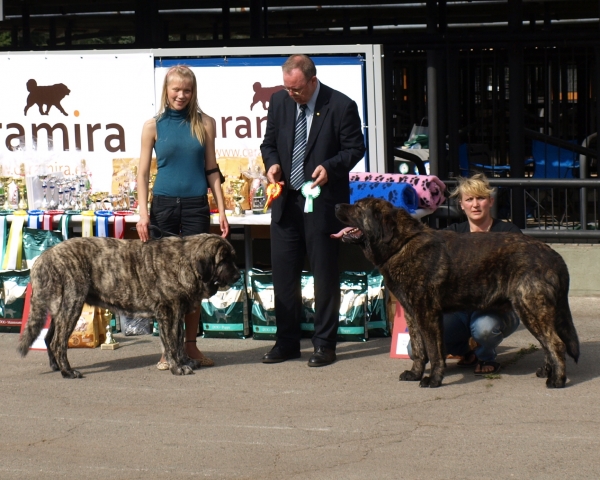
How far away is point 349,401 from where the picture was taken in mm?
6582

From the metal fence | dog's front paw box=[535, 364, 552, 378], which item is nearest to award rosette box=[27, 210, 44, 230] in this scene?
the metal fence

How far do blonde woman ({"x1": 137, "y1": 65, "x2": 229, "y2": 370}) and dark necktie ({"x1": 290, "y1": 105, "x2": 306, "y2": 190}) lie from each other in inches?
22.4

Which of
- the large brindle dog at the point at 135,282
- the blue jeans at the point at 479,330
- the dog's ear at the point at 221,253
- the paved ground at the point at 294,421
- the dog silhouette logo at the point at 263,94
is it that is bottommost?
the paved ground at the point at 294,421

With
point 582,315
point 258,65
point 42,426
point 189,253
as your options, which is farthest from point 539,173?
point 42,426

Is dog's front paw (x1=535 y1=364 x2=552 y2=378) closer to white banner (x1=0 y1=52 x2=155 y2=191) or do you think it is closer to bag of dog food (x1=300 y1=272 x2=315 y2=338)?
bag of dog food (x1=300 y1=272 x2=315 y2=338)

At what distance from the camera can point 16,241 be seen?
8.89 m

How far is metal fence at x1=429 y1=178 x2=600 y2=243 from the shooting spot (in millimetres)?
10109

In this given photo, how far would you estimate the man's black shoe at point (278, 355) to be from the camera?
771 centimetres

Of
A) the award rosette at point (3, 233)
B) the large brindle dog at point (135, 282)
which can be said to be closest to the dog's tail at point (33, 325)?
the large brindle dog at point (135, 282)

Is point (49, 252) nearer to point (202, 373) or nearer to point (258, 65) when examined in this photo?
point (202, 373)

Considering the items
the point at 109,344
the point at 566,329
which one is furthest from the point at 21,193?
the point at 566,329

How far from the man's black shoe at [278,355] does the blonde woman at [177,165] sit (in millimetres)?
738

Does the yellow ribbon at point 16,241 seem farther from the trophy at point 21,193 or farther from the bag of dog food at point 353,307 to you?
the bag of dog food at point 353,307

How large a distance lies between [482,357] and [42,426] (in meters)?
2.91
